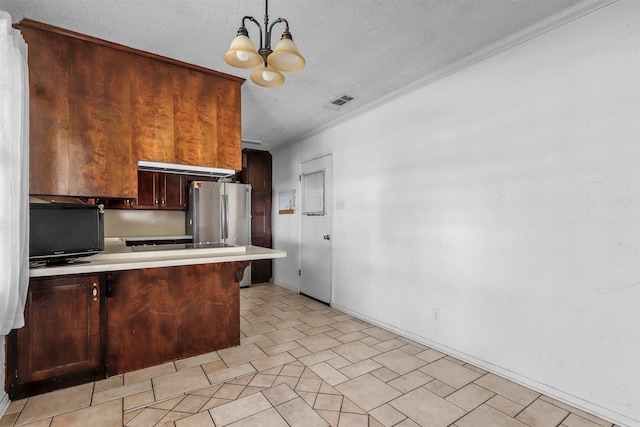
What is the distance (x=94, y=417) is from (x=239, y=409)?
89 cm

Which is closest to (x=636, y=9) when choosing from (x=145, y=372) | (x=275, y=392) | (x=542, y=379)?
(x=542, y=379)

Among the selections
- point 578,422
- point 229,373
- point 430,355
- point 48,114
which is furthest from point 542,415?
point 48,114

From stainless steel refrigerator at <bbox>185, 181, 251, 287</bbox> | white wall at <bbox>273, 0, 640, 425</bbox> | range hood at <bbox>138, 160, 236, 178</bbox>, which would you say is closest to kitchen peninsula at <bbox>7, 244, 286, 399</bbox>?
range hood at <bbox>138, 160, 236, 178</bbox>

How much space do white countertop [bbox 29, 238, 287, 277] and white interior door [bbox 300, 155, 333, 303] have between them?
5.24 ft

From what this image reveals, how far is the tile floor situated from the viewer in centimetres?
190

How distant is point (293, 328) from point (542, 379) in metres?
2.30

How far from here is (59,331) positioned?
2.21m

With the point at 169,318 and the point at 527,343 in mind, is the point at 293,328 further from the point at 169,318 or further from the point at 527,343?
the point at 527,343

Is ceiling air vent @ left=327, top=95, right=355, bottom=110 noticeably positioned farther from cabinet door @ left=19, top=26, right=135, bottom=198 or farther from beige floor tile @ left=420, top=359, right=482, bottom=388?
beige floor tile @ left=420, top=359, right=482, bottom=388

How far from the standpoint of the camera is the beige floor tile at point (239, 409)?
190 centimetres

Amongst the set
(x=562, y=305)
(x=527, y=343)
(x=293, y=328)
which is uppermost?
(x=562, y=305)

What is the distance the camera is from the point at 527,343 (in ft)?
7.43

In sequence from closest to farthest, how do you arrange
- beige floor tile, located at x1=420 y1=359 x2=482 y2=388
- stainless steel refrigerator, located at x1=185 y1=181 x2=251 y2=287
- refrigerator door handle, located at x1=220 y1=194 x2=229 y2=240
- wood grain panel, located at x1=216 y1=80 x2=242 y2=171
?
beige floor tile, located at x1=420 y1=359 x2=482 y2=388 → wood grain panel, located at x1=216 y1=80 x2=242 y2=171 → stainless steel refrigerator, located at x1=185 y1=181 x2=251 y2=287 → refrigerator door handle, located at x1=220 y1=194 x2=229 y2=240

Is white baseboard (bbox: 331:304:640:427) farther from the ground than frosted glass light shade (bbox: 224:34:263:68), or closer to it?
closer to it
